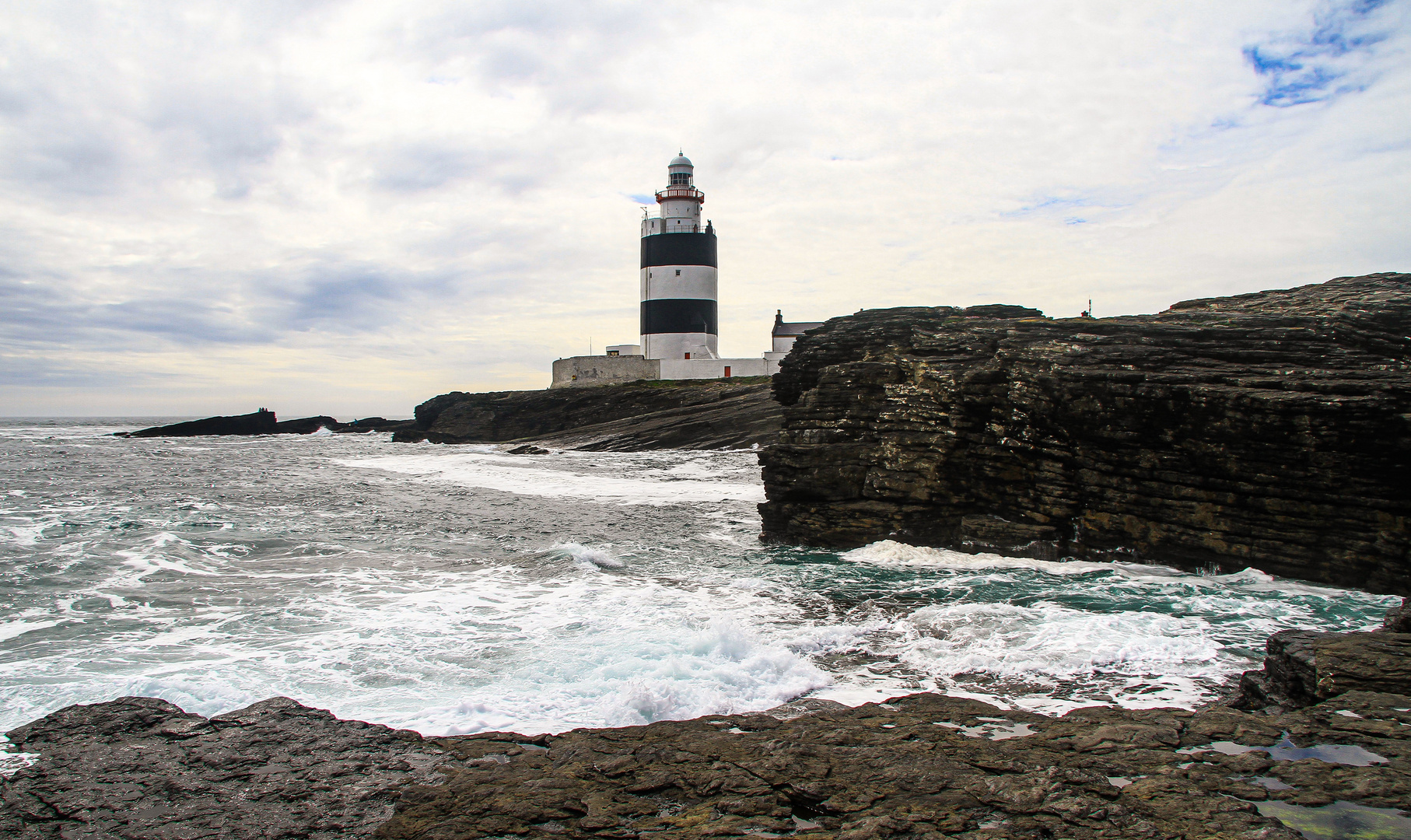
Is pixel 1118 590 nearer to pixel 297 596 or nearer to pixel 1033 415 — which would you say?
pixel 1033 415

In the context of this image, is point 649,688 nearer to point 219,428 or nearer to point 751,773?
point 751,773

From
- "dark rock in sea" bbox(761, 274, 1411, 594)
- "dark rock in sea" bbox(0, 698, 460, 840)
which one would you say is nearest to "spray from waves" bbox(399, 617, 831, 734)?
"dark rock in sea" bbox(0, 698, 460, 840)

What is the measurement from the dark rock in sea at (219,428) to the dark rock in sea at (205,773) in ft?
224

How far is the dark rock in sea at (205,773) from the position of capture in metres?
3.95

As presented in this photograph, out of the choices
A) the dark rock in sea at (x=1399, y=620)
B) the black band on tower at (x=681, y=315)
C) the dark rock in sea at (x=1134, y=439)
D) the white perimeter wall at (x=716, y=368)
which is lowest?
the dark rock in sea at (x=1399, y=620)

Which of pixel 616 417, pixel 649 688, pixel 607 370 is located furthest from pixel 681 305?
pixel 649 688

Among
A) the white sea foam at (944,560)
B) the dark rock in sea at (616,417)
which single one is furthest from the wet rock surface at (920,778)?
the dark rock in sea at (616,417)

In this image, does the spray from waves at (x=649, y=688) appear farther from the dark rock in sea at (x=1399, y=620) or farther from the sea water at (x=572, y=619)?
the dark rock in sea at (x=1399, y=620)

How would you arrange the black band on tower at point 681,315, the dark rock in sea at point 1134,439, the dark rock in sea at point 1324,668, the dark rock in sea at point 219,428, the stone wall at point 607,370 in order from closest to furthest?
the dark rock in sea at point 1324,668 → the dark rock in sea at point 1134,439 → the black band on tower at point 681,315 → the stone wall at point 607,370 → the dark rock in sea at point 219,428

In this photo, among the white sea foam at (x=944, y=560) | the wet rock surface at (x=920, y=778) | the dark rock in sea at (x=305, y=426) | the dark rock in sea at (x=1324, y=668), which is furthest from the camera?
the dark rock in sea at (x=305, y=426)

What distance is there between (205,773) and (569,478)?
70.6ft

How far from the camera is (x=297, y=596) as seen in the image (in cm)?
998

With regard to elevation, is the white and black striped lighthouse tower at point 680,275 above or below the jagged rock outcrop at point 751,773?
above

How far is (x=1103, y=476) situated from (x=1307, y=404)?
2.69 m
